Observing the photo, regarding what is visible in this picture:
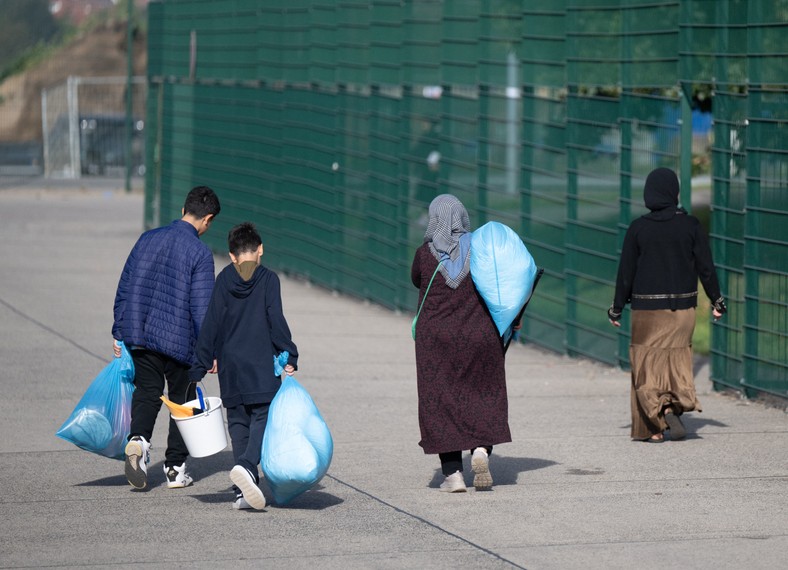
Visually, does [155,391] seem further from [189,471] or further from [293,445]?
[293,445]

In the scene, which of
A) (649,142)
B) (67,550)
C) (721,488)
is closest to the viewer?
(67,550)

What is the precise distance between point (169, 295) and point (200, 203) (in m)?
0.52

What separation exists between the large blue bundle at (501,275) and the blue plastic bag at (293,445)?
114 cm

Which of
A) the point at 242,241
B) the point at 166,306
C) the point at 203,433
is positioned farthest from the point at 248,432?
the point at 242,241

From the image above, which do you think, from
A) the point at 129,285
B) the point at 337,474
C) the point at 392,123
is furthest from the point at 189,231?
the point at 392,123

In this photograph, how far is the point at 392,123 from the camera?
16.4m

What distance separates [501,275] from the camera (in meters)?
8.04

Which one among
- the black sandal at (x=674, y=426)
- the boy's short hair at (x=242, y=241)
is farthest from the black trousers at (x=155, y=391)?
the black sandal at (x=674, y=426)

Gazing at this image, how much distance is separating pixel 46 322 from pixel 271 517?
7.81m

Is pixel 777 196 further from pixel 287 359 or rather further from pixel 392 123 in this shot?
pixel 392 123

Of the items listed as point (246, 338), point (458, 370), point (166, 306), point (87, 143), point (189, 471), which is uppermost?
point (87, 143)

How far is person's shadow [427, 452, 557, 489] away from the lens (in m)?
8.48

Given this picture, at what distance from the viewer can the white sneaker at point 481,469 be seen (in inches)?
317

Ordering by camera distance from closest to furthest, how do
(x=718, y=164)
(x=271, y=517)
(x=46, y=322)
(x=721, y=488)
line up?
1. (x=271, y=517)
2. (x=721, y=488)
3. (x=718, y=164)
4. (x=46, y=322)
